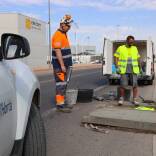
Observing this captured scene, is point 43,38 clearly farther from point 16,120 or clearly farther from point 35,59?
point 16,120

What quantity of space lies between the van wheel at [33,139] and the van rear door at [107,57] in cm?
1581

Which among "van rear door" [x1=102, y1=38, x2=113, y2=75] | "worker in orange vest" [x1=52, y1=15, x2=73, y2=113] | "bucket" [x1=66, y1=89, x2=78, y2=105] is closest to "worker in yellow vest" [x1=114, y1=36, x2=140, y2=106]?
"bucket" [x1=66, y1=89, x2=78, y2=105]

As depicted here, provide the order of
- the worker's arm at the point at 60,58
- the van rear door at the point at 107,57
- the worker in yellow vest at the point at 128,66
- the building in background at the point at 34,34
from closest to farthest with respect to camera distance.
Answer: the worker's arm at the point at 60,58 < the worker in yellow vest at the point at 128,66 < the van rear door at the point at 107,57 < the building in background at the point at 34,34

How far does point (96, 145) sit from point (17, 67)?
2.98 m

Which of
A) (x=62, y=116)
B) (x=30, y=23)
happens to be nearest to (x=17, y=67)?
(x=62, y=116)

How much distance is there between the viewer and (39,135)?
173 inches

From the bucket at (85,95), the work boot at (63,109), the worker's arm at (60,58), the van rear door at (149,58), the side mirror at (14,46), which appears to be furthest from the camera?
the van rear door at (149,58)

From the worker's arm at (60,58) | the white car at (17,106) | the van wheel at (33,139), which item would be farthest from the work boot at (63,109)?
the van wheel at (33,139)

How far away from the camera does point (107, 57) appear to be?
2033 centimetres

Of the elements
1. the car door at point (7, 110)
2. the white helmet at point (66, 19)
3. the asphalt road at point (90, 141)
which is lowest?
the asphalt road at point (90, 141)

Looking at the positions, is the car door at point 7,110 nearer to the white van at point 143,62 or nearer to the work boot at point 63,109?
the work boot at point 63,109

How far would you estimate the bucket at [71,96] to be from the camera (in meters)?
11.1

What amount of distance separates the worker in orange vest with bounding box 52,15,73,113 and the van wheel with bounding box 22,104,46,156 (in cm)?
554

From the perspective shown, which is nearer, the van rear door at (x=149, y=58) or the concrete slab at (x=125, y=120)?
the concrete slab at (x=125, y=120)
